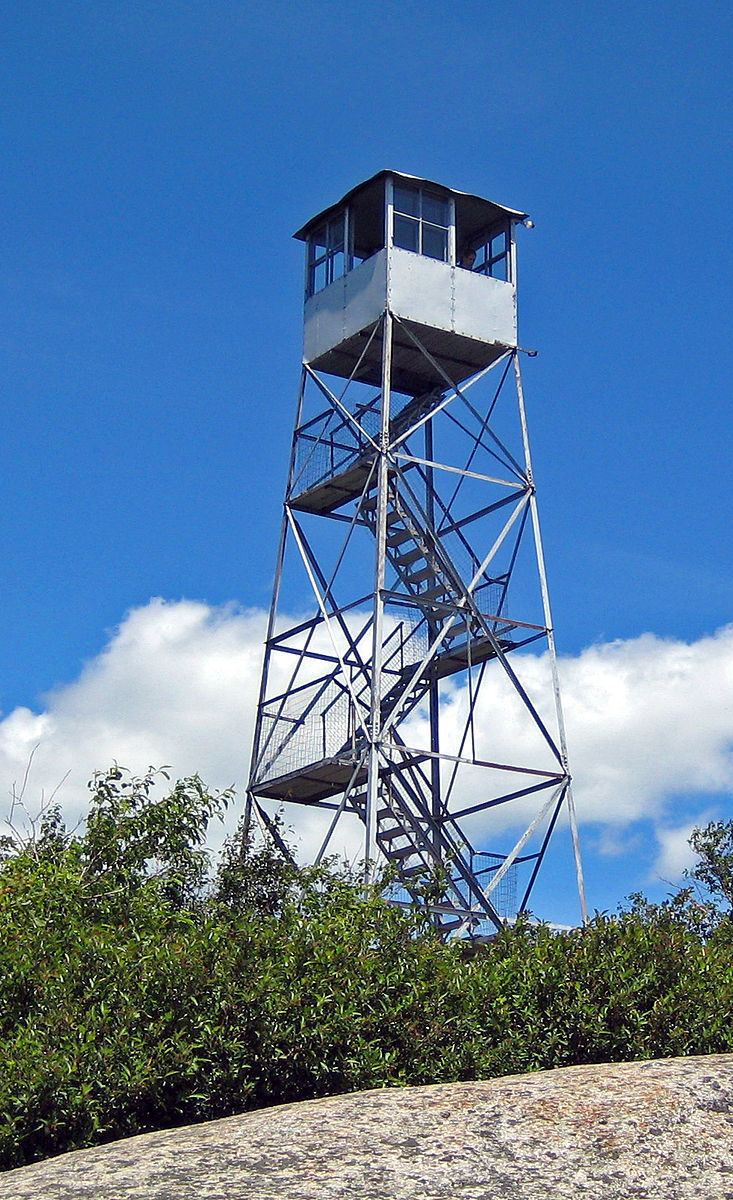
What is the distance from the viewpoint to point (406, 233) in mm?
31203

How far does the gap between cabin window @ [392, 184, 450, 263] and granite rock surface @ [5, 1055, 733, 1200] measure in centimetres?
2285

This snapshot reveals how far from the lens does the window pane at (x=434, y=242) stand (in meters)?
31.3

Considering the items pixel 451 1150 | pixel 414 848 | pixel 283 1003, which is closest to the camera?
pixel 451 1150

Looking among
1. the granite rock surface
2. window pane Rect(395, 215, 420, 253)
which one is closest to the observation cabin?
window pane Rect(395, 215, 420, 253)

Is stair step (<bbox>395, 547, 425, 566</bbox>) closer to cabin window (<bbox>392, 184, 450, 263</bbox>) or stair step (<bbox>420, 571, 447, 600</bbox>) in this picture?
stair step (<bbox>420, 571, 447, 600</bbox>)

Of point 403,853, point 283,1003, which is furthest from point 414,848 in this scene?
point 283,1003

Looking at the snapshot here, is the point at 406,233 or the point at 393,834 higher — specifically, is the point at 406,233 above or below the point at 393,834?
above

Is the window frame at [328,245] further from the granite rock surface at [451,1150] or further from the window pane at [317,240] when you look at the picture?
the granite rock surface at [451,1150]

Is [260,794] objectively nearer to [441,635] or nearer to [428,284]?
[441,635]

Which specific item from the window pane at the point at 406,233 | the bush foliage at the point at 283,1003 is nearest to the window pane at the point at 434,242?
the window pane at the point at 406,233

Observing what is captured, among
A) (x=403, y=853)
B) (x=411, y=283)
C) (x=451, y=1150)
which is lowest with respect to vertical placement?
(x=451, y=1150)

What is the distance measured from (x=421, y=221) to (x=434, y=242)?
1.60 feet

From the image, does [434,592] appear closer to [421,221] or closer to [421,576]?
[421,576]

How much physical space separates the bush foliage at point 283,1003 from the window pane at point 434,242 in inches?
731
